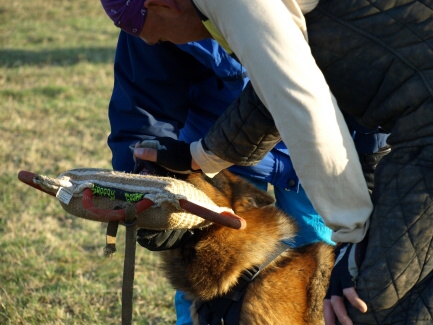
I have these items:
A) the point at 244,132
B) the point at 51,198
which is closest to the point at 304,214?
the point at 244,132

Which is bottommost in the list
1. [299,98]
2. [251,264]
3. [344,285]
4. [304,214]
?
[304,214]

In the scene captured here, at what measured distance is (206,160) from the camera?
2352mm

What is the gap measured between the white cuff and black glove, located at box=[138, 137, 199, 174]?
5 cm

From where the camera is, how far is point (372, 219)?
1.81m

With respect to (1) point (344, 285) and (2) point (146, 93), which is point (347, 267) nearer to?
(1) point (344, 285)

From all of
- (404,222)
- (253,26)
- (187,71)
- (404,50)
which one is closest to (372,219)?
(404,222)

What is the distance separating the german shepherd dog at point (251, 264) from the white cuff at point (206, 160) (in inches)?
7.8

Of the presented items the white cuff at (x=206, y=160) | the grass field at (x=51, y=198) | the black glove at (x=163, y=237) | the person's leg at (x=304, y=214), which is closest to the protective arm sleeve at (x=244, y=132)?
the white cuff at (x=206, y=160)

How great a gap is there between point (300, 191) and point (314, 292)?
18.7 inches

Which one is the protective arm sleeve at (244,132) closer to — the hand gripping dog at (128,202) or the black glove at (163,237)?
the hand gripping dog at (128,202)

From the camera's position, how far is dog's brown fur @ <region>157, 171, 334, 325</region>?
2.56m

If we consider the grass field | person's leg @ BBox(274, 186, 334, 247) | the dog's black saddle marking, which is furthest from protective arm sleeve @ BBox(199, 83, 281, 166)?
the grass field

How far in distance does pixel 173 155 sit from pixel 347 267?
0.80m

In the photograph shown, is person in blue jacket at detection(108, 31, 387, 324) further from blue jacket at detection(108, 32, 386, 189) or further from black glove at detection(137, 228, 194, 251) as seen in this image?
black glove at detection(137, 228, 194, 251)
